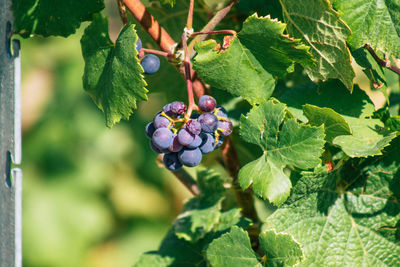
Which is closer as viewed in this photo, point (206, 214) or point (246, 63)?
point (246, 63)

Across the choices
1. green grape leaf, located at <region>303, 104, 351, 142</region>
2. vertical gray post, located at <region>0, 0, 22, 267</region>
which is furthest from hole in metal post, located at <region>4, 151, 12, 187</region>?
green grape leaf, located at <region>303, 104, 351, 142</region>

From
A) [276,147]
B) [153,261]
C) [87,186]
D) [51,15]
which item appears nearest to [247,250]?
[276,147]

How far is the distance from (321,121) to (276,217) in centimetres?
17

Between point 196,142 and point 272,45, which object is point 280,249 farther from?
point 272,45

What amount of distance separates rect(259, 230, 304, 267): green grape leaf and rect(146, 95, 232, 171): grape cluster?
0.54 feet

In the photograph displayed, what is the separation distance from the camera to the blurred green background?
3141 mm

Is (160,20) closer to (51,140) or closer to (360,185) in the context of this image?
(360,185)

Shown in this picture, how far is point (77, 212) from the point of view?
3215 mm

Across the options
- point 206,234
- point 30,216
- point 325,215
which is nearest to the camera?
point 325,215

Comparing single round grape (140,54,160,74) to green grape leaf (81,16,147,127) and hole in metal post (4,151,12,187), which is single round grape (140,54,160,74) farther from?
hole in metal post (4,151,12,187)

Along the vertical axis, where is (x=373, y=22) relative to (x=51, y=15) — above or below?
below

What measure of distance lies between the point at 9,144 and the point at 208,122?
1.14 feet

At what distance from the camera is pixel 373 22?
71cm

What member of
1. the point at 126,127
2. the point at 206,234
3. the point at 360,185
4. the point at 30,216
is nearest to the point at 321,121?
the point at 360,185
